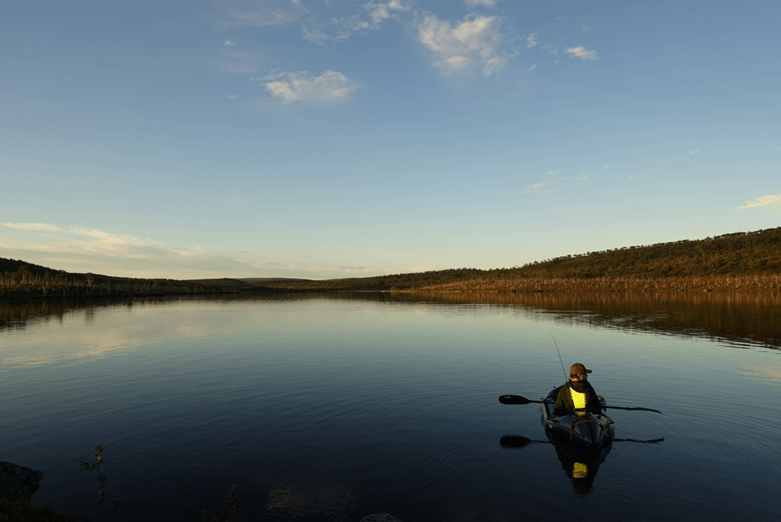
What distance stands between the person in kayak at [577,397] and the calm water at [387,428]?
1499 mm

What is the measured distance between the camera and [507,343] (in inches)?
1516

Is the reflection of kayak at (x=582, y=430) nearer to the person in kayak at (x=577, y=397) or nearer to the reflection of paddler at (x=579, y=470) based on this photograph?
the person in kayak at (x=577, y=397)

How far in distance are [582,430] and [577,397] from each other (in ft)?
4.33

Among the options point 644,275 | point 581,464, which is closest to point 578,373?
point 581,464

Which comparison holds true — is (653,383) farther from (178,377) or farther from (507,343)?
Answer: (178,377)

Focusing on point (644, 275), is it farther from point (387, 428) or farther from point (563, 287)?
point (387, 428)

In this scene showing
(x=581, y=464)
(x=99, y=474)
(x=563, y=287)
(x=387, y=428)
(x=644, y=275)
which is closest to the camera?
(x=99, y=474)

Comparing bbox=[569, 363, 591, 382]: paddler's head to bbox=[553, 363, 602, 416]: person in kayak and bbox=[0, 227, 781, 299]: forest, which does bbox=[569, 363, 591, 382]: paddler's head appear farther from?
bbox=[0, 227, 781, 299]: forest

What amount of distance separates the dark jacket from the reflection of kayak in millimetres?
341

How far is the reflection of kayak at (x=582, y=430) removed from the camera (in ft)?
46.1

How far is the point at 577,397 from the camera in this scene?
15227mm

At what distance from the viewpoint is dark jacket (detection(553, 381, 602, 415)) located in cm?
1515

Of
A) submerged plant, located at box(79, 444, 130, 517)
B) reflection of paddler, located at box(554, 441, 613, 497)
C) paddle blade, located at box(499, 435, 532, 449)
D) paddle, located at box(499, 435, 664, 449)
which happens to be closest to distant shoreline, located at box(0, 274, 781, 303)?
paddle, located at box(499, 435, 664, 449)

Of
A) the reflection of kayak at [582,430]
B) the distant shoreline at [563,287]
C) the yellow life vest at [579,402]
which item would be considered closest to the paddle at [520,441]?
the reflection of kayak at [582,430]
